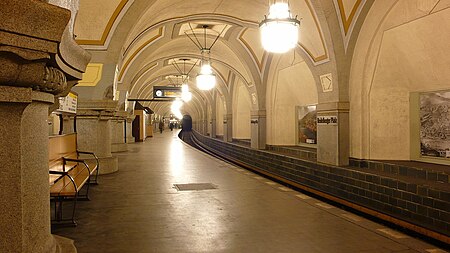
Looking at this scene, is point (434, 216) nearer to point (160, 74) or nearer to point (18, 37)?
point (18, 37)

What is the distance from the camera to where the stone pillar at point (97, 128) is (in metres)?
7.72

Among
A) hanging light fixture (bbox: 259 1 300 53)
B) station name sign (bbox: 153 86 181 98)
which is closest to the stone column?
hanging light fixture (bbox: 259 1 300 53)

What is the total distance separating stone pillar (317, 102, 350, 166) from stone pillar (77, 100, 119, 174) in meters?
4.88

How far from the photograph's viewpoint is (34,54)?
5.94 feet

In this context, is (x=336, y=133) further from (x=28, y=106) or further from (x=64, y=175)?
(x=28, y=106)

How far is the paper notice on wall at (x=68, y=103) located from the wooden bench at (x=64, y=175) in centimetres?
46

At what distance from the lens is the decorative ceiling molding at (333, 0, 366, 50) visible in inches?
302

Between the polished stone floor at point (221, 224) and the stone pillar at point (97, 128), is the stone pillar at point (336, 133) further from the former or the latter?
the stone pillar at point (97, 128)

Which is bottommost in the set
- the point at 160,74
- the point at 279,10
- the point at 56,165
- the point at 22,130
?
the point at 56,165

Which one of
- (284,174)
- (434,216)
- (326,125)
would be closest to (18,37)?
(434,216)

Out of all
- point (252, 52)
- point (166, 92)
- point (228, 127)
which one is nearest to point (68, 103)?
point (252, 52)

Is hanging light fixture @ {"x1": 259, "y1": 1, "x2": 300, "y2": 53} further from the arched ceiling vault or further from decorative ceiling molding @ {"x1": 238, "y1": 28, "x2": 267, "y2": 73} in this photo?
decorative ceiling molding @ {"x1": 238, "y1": 28, "x2": 267, "y2": 73}

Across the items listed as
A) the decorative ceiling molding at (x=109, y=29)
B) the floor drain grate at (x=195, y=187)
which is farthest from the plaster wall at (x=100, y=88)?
the floor drain grate at (x=195, y=187)

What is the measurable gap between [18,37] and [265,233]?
3.07 m
